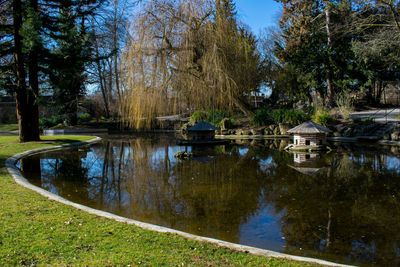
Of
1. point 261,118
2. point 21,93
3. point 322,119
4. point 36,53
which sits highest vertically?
point 36,53

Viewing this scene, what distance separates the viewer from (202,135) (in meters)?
15.1

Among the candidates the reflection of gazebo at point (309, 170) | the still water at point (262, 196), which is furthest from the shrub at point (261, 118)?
the reflection of gazebo at point (309, 170)

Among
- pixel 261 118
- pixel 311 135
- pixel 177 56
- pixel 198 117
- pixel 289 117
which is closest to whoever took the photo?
pixel 177 56

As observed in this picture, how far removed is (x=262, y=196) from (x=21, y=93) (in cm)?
1319

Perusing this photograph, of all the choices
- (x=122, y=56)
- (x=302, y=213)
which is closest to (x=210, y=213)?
(x=302, y=213)

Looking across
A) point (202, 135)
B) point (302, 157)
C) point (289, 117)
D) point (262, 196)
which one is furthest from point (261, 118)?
point (262, 196)

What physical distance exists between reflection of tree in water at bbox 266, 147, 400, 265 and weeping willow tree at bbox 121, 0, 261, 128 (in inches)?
220

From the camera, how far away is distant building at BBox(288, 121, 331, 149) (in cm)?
1226

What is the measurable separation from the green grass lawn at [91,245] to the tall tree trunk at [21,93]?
1163 cm

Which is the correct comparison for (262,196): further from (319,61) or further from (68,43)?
(319,61)

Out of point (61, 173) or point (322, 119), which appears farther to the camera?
point (322, 119)

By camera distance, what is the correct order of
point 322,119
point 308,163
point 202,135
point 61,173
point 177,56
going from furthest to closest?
point 322,119 < point 202,135 < point 177,56 < point 308,163 < point 61,173

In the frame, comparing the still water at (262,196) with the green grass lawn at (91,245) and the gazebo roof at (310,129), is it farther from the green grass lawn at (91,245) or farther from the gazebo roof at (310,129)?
the gazebo roof at (310,129)

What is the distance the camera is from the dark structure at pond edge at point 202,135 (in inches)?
578
